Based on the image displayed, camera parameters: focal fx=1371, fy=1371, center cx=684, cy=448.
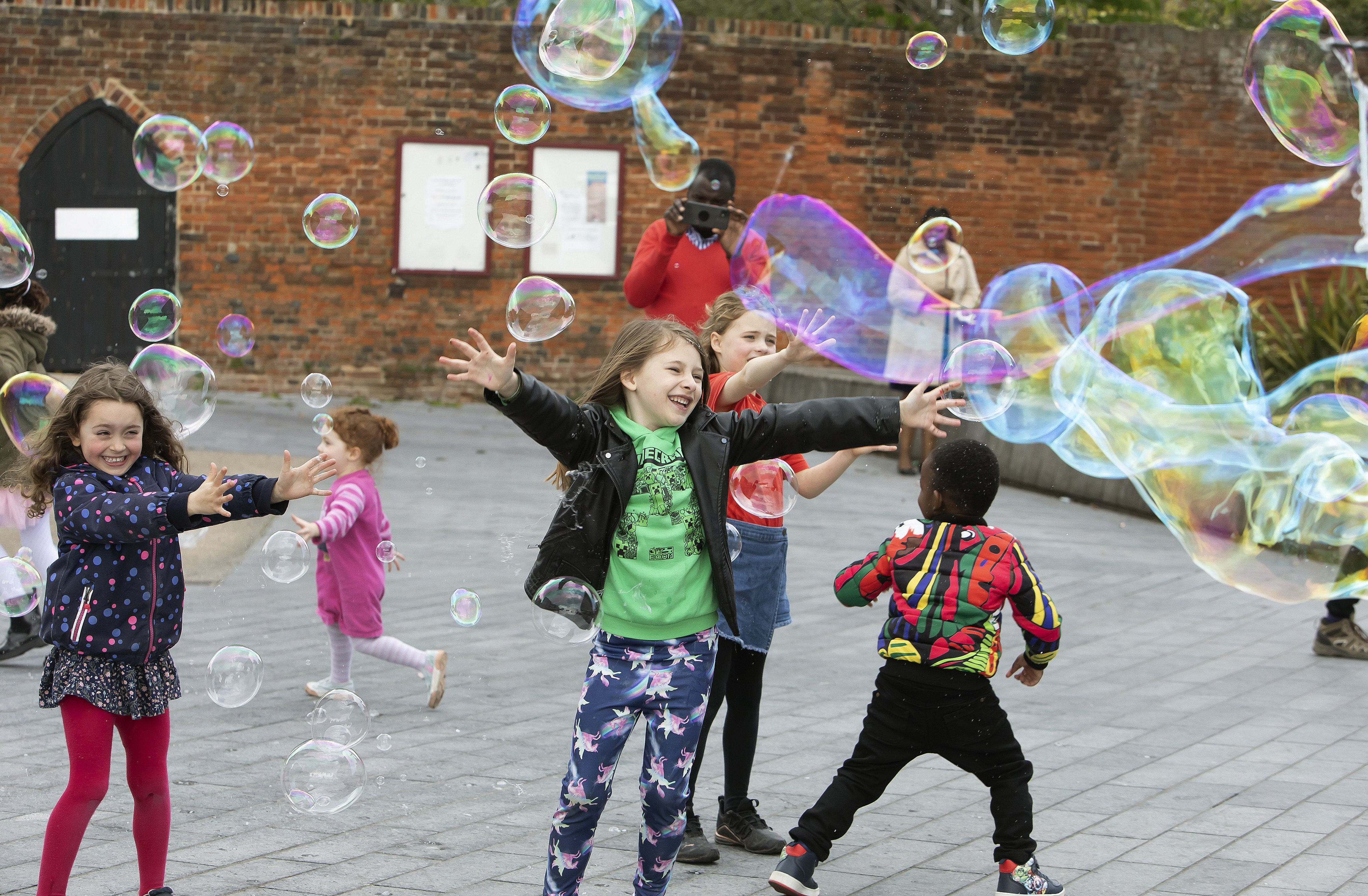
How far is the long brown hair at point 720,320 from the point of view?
366 centimetres

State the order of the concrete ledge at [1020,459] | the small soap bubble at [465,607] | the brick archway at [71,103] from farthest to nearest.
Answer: the brick archway at [71,103] → the concrete ledge at [1020,459] → the small soap bubble at [465,607]

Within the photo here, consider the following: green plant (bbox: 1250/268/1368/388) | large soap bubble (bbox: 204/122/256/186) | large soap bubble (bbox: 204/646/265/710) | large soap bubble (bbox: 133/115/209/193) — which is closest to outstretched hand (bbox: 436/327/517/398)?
large soap bubble (bbox: 204/646/265/710)

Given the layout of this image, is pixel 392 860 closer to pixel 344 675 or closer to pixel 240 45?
pixel 344 675

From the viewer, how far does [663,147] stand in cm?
549

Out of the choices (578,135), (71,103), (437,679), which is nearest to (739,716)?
(437,679)

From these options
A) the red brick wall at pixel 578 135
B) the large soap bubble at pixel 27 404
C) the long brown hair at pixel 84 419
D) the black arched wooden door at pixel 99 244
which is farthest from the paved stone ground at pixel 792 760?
the black arched wooden door at pixel 99 244

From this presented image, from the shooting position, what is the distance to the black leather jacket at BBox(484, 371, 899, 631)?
2943 mm

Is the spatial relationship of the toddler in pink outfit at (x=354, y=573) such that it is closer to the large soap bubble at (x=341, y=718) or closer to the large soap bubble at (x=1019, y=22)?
the large soap bubble at (x=341, y=718)

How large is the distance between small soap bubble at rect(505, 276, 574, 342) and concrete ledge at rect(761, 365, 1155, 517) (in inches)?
209

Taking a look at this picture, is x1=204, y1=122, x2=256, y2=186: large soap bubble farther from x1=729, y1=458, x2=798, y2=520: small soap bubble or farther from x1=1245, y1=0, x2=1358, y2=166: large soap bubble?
x1=1245, y1=0, x2=1358, y2=166: large soap bubble

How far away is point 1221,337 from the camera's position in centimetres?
464

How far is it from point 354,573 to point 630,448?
7.16 ft

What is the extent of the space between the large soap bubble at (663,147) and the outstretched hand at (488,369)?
227cm

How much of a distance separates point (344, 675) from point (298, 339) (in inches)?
348
